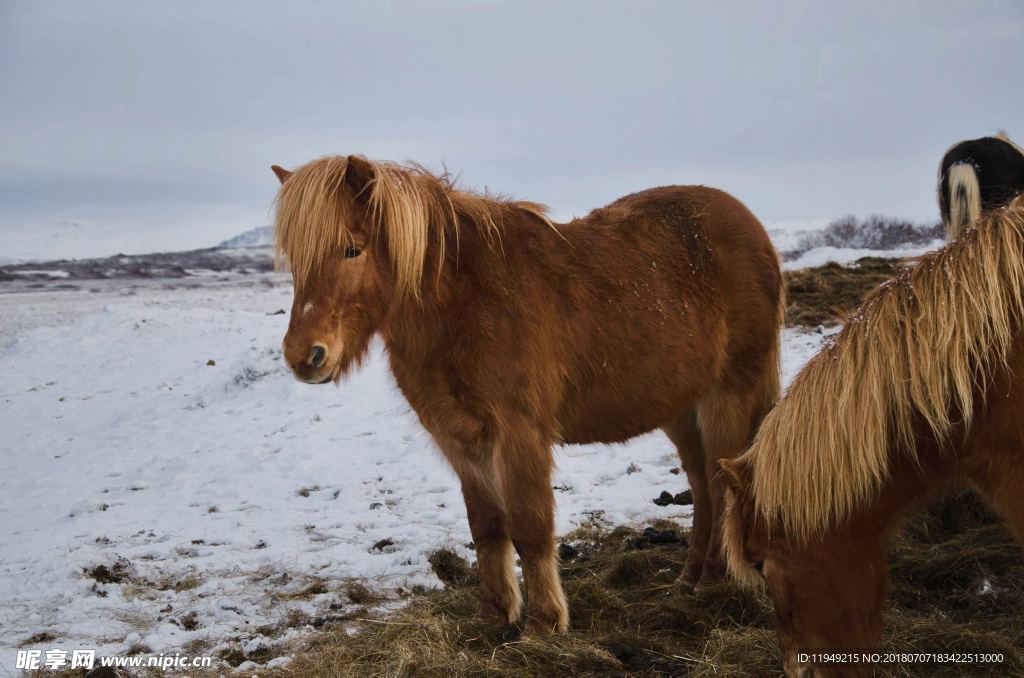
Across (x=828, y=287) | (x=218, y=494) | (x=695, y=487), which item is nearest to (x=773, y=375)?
(x=695, y=487)

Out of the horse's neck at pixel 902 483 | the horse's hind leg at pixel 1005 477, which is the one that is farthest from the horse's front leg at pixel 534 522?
the horse's hind leg at pixel 1005 477

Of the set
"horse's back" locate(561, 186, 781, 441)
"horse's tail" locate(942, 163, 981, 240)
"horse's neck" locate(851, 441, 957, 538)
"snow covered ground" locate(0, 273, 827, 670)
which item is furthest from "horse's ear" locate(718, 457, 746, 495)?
"horse's tail" locate(942, 163, 981, 240)

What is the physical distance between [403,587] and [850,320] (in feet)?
9.35

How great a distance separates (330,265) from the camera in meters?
2.82

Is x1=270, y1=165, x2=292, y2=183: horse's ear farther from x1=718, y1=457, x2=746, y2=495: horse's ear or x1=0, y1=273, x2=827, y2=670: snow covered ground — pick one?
x1=718, y1=457, x2=746, y2=495: horse's ear

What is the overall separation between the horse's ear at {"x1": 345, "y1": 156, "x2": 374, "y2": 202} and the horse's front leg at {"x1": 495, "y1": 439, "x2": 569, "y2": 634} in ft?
3.94

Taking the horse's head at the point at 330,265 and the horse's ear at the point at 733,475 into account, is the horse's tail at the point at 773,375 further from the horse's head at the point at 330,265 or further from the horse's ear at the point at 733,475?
the horse's head at the point at 330,265

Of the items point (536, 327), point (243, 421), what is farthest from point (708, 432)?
point (243, 421)

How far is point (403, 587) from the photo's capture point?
407 centimetres

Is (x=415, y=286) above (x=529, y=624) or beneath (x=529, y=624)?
above

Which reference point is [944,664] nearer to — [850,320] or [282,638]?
[850,320]

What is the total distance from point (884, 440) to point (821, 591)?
484mm

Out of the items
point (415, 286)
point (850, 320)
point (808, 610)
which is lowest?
point (808, 610)

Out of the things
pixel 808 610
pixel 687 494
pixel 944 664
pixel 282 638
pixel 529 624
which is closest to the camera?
pixel 808 610
